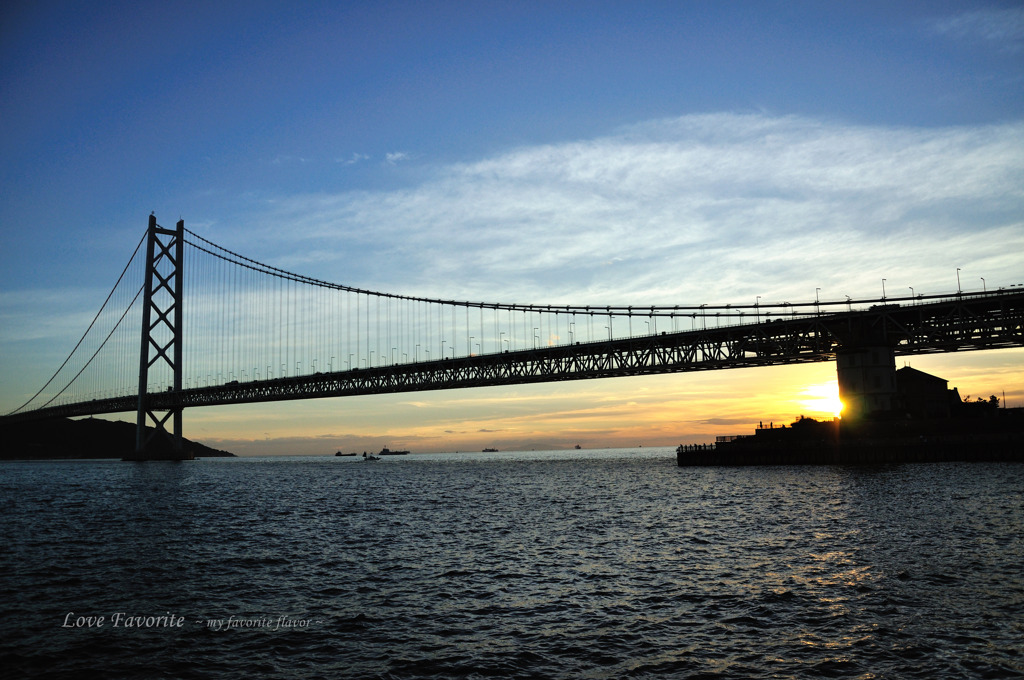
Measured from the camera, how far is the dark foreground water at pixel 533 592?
13.9 meters

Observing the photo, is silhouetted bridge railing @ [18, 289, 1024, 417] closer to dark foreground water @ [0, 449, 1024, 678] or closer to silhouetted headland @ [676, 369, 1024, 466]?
silhouetted headland @ [676, 369, 1024, 466]

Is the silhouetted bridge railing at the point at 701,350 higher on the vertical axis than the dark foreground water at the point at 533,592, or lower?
higher

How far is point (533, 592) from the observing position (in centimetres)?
1925

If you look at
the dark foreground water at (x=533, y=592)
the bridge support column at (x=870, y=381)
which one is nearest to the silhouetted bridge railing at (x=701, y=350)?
the bridge support column at (x=870, y=381)

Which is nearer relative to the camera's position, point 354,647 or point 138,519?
point 354,647

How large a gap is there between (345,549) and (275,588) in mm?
6646

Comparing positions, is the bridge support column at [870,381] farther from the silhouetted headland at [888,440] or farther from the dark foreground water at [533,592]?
the dark foreground water at [533,592]

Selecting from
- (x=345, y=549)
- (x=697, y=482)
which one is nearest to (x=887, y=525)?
(x=345, y=549)

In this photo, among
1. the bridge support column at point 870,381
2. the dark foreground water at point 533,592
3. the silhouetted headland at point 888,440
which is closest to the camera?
the dark foreground water at point 533,592

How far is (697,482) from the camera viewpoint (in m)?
55.8

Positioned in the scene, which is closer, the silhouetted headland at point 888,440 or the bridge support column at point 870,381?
the silhouetted headland at point 888,440

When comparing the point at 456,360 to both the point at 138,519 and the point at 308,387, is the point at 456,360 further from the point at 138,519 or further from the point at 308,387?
the point at 138,519

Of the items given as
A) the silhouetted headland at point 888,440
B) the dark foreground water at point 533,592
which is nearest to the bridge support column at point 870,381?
the silhouetted headland at point 888,440

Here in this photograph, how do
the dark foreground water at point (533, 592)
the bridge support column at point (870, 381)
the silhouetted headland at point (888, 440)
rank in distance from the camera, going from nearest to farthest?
the dark foreground water at point (533, 592)
the silhouetted headland at point (888, 440)
the bridge support column at point (870, 381)
